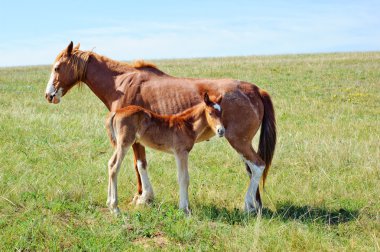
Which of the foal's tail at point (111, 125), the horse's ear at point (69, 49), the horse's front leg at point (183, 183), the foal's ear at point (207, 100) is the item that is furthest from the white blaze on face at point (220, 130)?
the horse's ear at point (69, 49)

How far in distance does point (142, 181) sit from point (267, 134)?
7.52ft

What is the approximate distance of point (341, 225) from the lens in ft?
21.1

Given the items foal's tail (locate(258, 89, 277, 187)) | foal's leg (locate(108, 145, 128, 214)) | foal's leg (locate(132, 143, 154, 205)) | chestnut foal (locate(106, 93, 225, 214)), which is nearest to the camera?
foal's leg (locate(108, 145, 128, 214))

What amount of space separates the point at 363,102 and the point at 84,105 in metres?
11.5

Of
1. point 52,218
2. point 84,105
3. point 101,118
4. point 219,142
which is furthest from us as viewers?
point 84,105

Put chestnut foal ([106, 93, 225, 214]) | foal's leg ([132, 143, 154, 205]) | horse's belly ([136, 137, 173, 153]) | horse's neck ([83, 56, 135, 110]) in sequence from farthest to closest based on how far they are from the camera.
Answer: horse's neck ([83, 56, 135, 110])
foal's leg ([132, 143, 154, 205])
horse's belly ([136, 137, 173, 153])
chestnut foal ([106, 93, 225, 214])

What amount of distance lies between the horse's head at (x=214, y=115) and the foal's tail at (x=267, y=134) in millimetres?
1122

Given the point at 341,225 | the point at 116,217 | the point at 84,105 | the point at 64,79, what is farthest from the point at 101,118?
the point at 341,225

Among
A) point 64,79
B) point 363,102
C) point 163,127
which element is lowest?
point 363,102

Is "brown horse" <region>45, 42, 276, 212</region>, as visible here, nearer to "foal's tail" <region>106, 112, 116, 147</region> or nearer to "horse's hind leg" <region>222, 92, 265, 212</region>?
"horse's hind leg" <region>222, 92, 265, 212</region>

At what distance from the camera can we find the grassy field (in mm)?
5484

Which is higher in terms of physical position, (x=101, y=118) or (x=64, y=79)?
(x=64, y=79)

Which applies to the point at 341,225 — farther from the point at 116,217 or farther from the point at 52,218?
the point at 52,218

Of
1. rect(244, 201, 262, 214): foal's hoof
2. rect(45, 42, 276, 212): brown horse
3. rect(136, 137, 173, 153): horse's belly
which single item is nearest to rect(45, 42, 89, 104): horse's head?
rect(45, 42, 276, 212): brown horse
